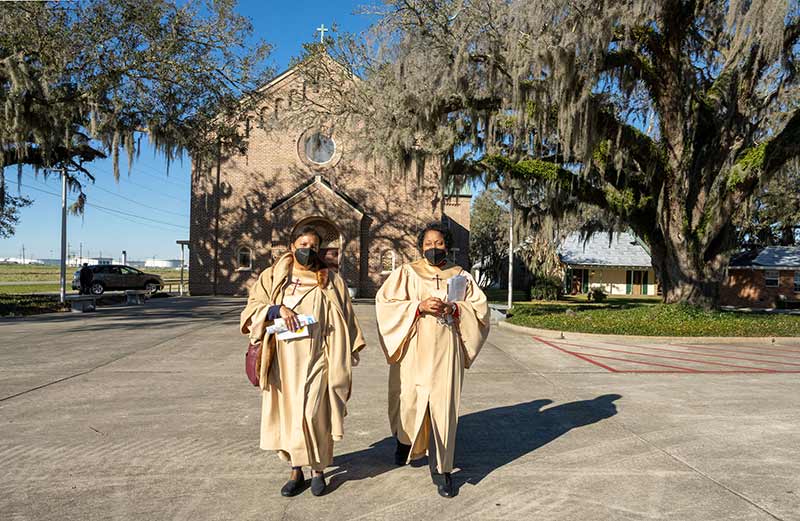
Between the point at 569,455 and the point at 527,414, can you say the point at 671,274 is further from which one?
the point at 569,455

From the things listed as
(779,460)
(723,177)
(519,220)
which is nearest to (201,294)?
(519,220)

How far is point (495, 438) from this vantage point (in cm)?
499

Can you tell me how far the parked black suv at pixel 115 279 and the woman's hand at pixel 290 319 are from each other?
26.5 metres

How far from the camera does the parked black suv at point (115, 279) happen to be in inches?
1085

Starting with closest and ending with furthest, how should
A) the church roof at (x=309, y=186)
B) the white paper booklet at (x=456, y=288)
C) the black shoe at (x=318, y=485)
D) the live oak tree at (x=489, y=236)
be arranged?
the black shoe at (x=318, y=485) → the white paper booklet at (x=456, y=288) → the church roof at (x=309, y=186) → the live oak tree at (x=489, y=236)

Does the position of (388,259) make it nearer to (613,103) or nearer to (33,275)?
(613,103)

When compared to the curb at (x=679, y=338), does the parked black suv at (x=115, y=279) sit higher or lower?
higher

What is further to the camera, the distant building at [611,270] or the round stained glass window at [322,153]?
the distant building at [611,270]

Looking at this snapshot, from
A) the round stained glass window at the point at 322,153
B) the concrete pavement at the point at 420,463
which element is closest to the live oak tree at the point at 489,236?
the round stained glass window at the point at 322,153

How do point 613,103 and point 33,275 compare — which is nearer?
point 613,103

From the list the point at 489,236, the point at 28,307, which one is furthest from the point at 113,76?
the point at 489,236

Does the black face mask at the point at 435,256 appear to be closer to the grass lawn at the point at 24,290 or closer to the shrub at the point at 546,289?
the shrub at the point at 546,289

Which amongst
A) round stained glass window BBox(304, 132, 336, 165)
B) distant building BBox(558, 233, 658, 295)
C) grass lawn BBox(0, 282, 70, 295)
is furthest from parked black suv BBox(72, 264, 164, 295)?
distant building BBox(558, 233, 658, 295)

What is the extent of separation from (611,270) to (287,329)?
38.7m
